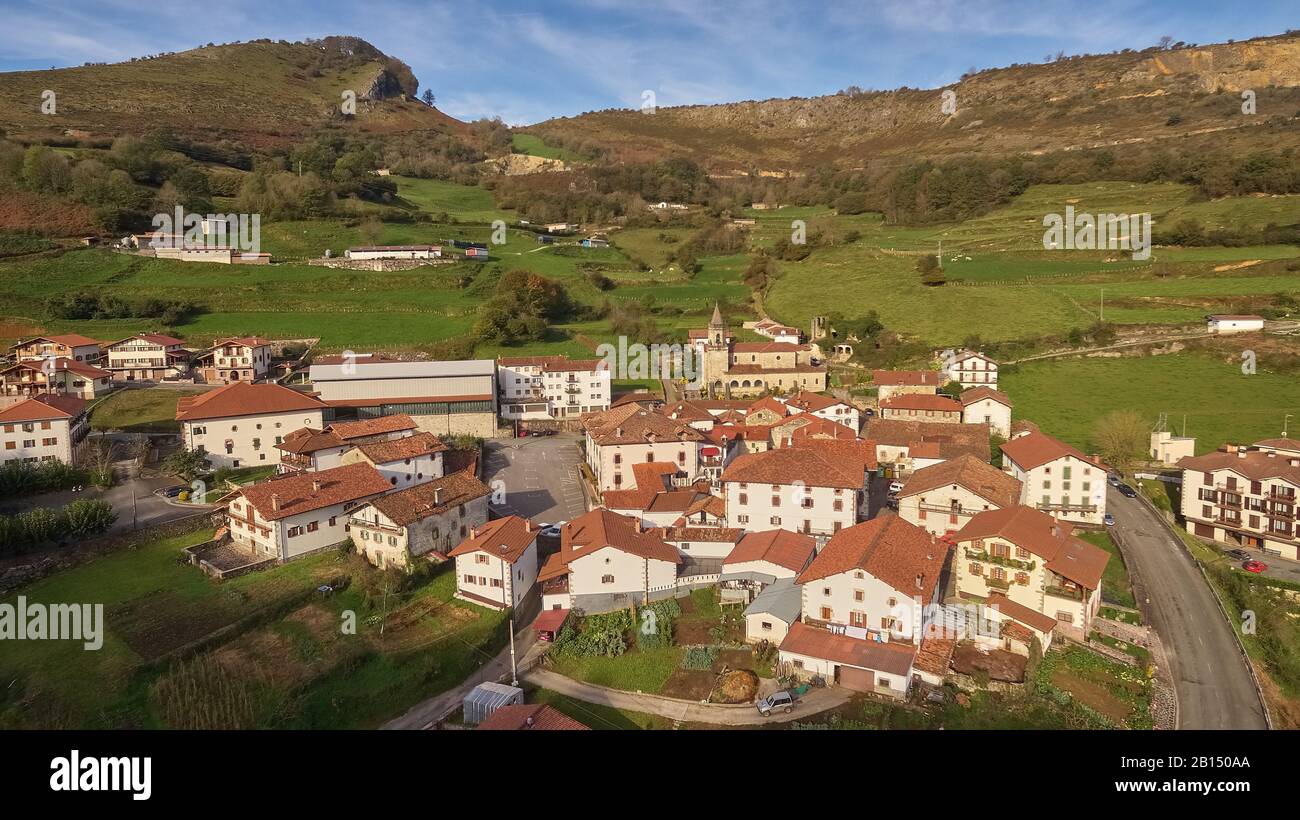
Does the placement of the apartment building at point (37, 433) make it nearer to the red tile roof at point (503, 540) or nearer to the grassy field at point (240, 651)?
the grassy field at point (240, 651)

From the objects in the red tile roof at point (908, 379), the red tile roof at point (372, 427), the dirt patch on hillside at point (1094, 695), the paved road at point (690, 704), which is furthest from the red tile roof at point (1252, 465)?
the red tile roof at point (372, 427)

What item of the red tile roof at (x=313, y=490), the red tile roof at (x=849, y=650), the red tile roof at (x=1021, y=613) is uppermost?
the red tile roof at (x=313, y=490)

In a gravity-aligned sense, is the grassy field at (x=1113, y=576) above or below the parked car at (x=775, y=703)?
above

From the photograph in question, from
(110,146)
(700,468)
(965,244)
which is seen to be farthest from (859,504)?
(110,146)

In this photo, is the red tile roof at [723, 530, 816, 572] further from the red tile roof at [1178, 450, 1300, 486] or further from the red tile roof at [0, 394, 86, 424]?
the red tile roof at [0, 394, 86, 424]

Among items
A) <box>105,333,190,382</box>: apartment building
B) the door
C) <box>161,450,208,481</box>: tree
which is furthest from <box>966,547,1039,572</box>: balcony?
<box>105,333,190,382</box>: apartment building

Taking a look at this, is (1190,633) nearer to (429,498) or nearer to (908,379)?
(908,379)

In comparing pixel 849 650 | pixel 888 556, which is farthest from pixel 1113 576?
pixel 849 650
